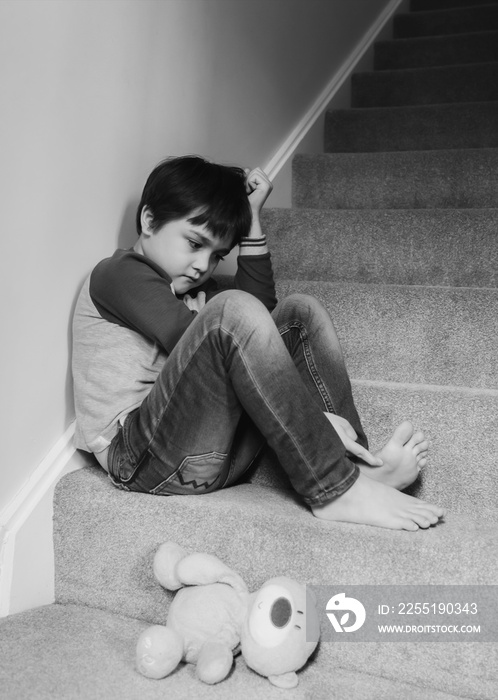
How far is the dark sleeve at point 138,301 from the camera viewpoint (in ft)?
3.77

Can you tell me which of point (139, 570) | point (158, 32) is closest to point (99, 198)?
point (158, 32)

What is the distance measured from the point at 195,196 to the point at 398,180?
876 millimetres

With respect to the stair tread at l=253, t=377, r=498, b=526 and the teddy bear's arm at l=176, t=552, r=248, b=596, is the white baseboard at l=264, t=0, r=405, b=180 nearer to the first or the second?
the stair tread at l=253, t=377, r=498, b=526

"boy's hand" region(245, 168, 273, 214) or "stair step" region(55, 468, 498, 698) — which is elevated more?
"boy's hand" region(245, 168, 273, 214)

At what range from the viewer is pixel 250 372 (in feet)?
3.28

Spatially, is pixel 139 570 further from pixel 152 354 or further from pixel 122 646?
pixel 152 354

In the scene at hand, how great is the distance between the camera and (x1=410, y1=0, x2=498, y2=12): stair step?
302 centimetres

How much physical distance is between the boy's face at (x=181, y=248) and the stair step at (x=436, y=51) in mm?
1858

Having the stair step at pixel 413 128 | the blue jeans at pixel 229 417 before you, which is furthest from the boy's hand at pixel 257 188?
the stair step at pixel 413 128

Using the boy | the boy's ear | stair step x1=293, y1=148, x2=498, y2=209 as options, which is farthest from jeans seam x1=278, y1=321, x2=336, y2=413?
stair step x1=293, y1=148, x2=498, y2=209

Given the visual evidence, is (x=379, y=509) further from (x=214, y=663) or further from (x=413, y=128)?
(x=413, y=128)

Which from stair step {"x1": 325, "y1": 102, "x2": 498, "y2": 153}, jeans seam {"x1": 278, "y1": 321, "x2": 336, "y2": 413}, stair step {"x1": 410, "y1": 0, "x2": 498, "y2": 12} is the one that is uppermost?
stair step {"x1": 410, "y1": 0, "x2": 498, "y2": 12}

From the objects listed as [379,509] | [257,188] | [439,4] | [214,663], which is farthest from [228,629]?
[439,4]

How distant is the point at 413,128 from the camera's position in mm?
2324
